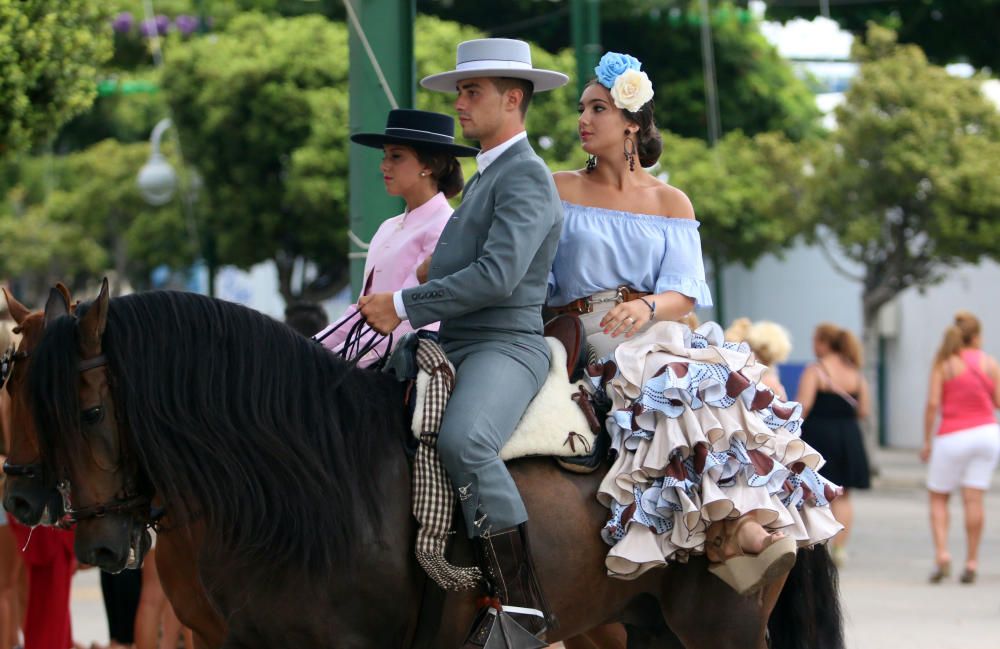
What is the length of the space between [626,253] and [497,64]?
856mm

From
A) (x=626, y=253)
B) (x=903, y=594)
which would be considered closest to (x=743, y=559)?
(x=626, y=253)

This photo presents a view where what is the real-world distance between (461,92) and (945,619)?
7.06 meters

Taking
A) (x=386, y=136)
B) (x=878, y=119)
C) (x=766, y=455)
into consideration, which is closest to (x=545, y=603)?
(x=766, y=455)

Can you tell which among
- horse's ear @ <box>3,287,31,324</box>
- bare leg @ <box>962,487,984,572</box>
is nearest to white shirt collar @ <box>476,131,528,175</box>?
horse's ear @ <box>3,287,31,324</box>

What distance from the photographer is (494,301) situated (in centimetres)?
487

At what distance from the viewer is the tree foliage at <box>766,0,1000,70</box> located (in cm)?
2347

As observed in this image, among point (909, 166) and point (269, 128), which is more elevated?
point (269, 128)

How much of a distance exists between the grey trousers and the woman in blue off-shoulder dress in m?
0.44

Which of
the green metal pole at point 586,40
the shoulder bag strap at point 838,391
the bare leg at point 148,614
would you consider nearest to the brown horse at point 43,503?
the bare leg at point 148,614

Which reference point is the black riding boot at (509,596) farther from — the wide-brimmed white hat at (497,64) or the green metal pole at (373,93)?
the green metal pole at (373,93)

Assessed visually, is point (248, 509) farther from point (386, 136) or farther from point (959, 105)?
point (959, 105)

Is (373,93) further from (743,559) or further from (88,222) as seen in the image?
(88,222)

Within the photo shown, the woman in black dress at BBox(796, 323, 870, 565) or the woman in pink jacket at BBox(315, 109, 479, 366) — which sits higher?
the woman in pink jacket at BBox(315, 109, 479, 366)

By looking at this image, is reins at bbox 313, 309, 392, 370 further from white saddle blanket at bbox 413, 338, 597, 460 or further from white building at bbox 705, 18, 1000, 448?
white building at bbox 705, 18, 1000, 448
